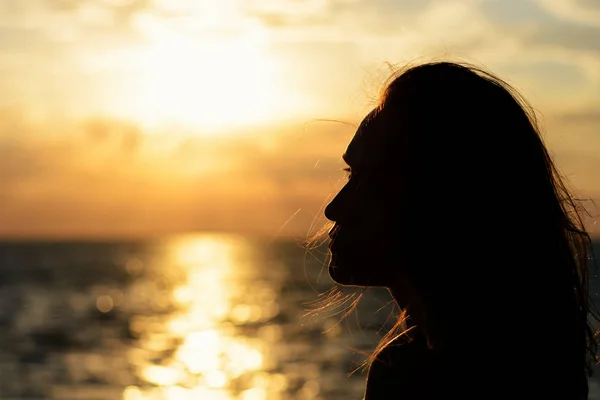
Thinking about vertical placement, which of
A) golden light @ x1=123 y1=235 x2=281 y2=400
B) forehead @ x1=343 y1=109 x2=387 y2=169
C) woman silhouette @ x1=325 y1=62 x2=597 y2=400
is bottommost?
woman silhouette @ x1=325 y1=62 x2=597 y2=400

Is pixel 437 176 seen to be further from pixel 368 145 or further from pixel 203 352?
pixel 203 352

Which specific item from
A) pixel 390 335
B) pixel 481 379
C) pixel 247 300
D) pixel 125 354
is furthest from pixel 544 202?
pixel 247 300

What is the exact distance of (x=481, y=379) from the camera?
1987 mm

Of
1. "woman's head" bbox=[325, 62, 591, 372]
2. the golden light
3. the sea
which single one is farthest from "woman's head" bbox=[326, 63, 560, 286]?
the golden light

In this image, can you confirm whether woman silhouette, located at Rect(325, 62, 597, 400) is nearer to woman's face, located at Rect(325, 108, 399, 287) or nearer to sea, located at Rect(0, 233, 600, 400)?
woman's face, located at Rect(325, 108, 399, 287)

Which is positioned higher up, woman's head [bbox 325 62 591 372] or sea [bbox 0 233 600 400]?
sea [bbox 0 233 600 400]


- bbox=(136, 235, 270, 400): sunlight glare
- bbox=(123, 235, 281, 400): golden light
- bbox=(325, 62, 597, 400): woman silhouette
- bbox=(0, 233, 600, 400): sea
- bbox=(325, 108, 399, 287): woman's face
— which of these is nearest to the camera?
bbox=(325, 62, 597, 400): woman silhouette

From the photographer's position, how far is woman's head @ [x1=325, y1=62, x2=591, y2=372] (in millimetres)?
2066

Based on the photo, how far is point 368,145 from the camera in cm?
223

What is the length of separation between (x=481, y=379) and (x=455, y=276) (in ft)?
0.79

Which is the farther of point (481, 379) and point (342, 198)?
point (342, 198)

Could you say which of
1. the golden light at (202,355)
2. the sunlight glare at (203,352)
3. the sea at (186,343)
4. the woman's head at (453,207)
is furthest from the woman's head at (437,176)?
the golden light at (202,355)

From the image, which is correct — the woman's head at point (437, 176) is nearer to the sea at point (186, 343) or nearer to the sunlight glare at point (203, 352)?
the sea at point (186, 343)

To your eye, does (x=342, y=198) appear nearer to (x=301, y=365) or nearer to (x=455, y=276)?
(x=455, y=276)
